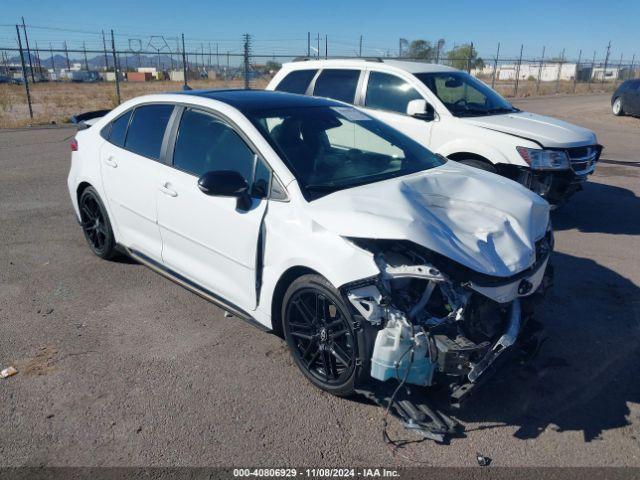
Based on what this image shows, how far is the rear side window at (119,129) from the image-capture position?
4891 mm

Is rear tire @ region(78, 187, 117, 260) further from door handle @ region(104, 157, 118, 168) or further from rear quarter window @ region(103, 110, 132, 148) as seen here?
rear quarter window @ region(103, 110, 132, 148)

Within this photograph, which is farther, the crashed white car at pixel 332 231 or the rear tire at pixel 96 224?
the rear tire at pixel 96 224

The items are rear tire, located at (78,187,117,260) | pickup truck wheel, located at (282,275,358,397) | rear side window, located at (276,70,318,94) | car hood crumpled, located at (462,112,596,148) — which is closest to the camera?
pickup truck wheel, located at (282,275,358,397)

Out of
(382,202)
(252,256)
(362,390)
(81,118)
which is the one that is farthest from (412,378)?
(81,118)

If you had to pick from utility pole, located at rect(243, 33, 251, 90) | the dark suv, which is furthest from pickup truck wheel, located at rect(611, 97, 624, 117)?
utility pole, located at rect(243, 33, 251, 90)

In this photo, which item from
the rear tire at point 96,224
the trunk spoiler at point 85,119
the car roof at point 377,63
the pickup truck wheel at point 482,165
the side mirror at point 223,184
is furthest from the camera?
the car roof at point 377,63

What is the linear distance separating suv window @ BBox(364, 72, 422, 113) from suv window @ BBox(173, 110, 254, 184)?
388cm

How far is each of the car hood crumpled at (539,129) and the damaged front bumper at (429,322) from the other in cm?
383

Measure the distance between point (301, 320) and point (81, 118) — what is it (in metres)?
4.34

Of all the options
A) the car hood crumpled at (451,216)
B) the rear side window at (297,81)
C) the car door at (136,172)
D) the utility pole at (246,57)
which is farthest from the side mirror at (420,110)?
the utility pole at (246,57)

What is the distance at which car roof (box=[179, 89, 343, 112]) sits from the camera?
13.3 ft

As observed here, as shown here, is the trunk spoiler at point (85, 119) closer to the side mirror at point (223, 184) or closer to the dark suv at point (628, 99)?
the side mirror at point (223, 184)

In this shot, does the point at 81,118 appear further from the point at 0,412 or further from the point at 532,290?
the point at 532,290

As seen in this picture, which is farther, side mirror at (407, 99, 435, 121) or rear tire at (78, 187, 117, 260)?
side mirror at (407, 99, 435, 121)
